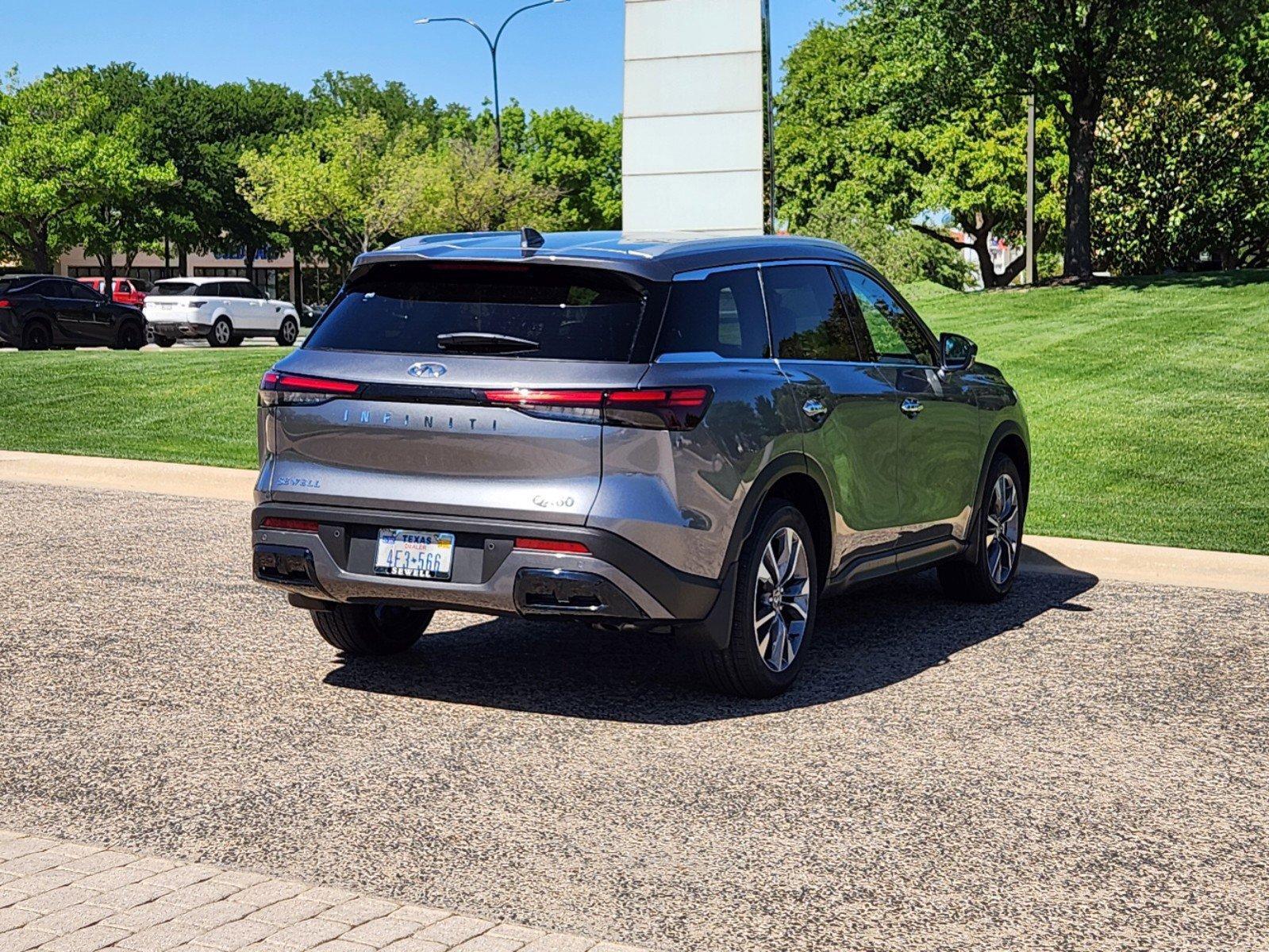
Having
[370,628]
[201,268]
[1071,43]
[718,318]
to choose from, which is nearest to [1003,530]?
[718,318]

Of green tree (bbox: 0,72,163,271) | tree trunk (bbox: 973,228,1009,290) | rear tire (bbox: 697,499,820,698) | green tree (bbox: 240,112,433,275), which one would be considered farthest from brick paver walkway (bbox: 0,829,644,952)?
green tree (bbox: 240,112,433,275)

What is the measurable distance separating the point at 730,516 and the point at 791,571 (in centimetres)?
65

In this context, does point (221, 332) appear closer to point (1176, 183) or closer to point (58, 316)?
point (58, 316)

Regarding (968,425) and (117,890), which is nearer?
(117,890)

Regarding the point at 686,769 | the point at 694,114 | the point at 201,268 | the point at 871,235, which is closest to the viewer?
the point at 686,769

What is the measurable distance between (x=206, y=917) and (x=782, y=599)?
3193mm

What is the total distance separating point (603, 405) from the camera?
5.98 m

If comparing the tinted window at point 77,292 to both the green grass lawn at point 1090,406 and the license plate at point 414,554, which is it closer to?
the green grass lawn at point 1090,406

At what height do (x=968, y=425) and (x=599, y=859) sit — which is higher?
(x=968, y=425)

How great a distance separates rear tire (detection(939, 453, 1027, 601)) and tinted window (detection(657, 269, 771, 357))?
243 centimetres

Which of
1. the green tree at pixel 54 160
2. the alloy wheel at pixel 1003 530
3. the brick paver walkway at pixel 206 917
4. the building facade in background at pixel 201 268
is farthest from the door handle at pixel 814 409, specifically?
the building facade in background at pixel 201 268

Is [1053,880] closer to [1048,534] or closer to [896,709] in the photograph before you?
[896,709]

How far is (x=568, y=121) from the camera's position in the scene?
8744 cm

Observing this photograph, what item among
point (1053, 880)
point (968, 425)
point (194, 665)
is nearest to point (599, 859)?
point (1053, 880)
